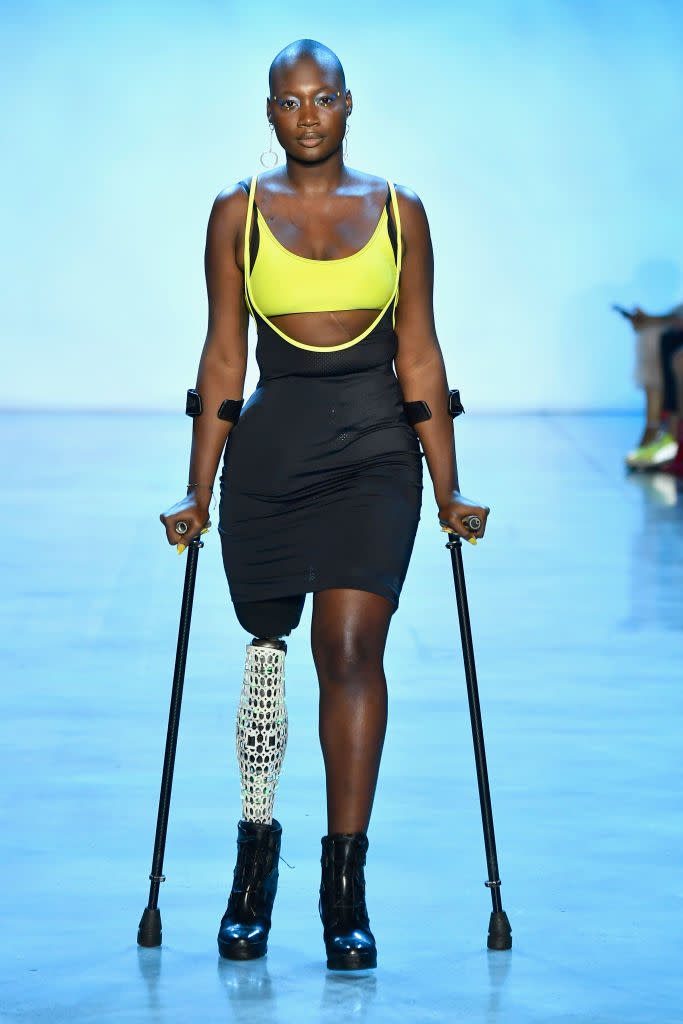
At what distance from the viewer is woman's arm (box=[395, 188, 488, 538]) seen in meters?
3.07

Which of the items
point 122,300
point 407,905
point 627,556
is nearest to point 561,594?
point 627,556

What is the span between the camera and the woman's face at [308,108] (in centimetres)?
294

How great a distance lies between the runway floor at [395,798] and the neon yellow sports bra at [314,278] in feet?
3.41

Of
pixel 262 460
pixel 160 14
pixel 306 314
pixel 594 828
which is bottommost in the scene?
pixel 594 828

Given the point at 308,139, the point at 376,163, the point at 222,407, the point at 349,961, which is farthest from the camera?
the point at 376,163

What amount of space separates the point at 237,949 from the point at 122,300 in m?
13.3

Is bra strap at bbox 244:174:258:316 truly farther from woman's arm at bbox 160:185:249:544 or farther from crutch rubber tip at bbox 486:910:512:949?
crutch rubber tip at bbox 486:910:512:949

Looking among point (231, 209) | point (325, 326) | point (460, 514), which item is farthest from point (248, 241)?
point (460, 514)

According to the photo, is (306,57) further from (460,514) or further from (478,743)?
(478,743)

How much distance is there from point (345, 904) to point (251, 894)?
175mm

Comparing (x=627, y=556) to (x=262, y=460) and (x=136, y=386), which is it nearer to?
(x=262, y=460)

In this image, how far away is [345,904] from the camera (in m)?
2.83

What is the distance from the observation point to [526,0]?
1568 centimetres

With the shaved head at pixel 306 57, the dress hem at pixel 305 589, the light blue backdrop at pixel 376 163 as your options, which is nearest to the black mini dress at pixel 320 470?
the dress hem at pixel 305 589
